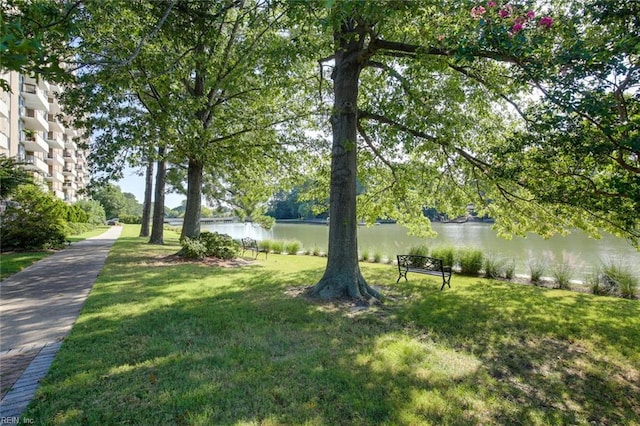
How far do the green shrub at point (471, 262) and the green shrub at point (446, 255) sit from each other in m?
0.48

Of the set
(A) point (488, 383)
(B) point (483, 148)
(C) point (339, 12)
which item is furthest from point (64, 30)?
(B) point (483, 148)

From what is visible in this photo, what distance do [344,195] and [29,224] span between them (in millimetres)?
13452

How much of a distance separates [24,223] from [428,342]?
51.4 ft

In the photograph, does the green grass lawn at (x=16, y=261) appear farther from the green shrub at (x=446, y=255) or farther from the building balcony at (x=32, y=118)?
the building balcony at (x=32, y=118)

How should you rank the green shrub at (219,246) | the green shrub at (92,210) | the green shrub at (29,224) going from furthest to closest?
the green shrub at (92,210)
the green shrub at (29,224)
the green shrub at (219,246)

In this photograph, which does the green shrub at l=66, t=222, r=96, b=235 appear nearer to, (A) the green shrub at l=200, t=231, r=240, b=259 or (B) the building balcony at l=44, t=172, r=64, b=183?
(A) the green shrub at l=200, t=231, r=240, b=259

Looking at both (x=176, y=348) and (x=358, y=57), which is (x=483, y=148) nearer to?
(x=358, y=57)

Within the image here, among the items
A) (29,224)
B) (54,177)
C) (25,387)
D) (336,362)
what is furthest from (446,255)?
(54,177)

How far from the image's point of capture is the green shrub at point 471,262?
11.4 meters

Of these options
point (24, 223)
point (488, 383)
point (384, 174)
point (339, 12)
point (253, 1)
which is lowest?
point (488, 383)

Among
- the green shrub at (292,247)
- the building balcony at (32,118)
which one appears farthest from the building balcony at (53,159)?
the green shrub at (292,247)

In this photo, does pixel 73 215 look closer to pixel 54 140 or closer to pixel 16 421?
pixel 54 140

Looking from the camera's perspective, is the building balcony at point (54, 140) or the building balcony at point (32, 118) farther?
the building balcony at point (54, 140)

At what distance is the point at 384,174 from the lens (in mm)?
10430
